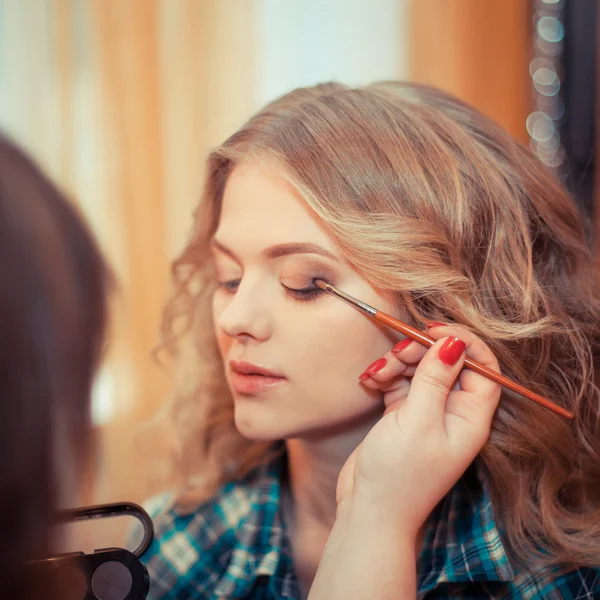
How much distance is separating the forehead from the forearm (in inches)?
11.7

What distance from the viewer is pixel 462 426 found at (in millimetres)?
720

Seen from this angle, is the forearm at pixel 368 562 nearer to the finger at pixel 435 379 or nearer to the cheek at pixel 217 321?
the finger at pixel 435 379

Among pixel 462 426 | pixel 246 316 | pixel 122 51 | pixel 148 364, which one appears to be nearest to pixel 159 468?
pixel 148 364

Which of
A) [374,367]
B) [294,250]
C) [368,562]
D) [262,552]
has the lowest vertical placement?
[262,552]

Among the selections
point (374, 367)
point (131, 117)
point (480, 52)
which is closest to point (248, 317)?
point (374, 367)

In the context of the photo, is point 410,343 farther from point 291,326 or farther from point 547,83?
point 547,83

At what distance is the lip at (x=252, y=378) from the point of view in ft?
2.61

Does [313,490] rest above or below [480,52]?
below

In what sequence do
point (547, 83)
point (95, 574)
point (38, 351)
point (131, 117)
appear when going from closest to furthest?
point (38, 351)
point (95, 574)
point (131, 117)
point (547, 83)

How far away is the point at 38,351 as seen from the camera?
42cm

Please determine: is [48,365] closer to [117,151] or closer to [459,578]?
[459,578]

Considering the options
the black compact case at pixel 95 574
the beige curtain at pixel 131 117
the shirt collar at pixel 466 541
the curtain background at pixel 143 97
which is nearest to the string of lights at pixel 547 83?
the curtain background at pixel 143 97

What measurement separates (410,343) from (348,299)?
82mm

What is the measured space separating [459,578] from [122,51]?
48.1 inches
